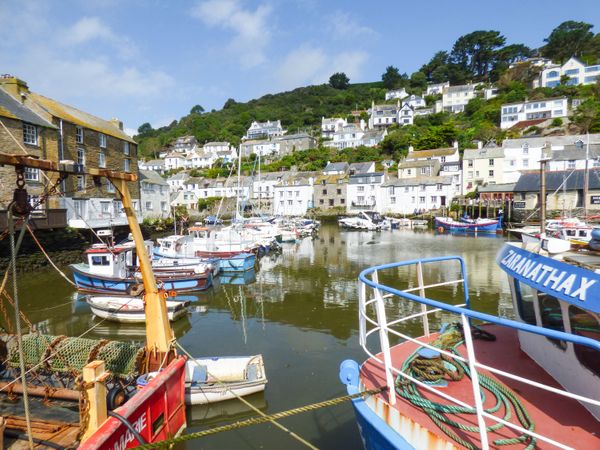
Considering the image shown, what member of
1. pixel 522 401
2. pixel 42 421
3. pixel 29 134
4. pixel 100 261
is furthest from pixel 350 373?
pixel 29 134

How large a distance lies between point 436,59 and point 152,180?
447ft

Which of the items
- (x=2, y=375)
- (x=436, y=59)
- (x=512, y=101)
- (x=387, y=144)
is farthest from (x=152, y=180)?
(x=436, y=59)

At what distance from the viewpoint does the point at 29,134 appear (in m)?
28.0

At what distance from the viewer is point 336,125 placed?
112375mm

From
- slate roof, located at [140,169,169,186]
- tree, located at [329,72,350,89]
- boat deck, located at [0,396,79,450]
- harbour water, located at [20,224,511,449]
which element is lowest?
harbour water, located at [20,224,511,449]

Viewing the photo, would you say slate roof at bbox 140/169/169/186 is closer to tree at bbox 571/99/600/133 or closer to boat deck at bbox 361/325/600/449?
boat deck at bbox 361/325/600/449

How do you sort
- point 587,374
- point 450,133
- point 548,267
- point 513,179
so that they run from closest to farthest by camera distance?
point 587,374 < point 548,267 < point 513,179 < point 450,133

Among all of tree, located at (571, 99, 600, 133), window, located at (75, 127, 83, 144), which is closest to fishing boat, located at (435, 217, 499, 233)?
tree, located at (571, 99, 600, 133)

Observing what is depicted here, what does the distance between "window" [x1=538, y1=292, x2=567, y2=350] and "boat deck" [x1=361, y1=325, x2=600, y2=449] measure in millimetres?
590

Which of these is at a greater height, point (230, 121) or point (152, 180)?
point (230, 121)

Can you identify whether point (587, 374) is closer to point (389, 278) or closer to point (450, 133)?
point (389, 278)

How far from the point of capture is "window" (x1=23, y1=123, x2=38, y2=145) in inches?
1084

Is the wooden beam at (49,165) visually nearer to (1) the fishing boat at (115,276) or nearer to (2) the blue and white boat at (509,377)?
(2) the blue and white boat at (509,377)

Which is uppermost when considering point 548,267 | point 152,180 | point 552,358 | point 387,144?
point 387,144
